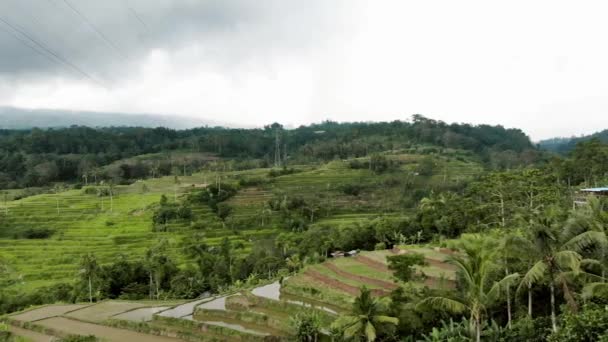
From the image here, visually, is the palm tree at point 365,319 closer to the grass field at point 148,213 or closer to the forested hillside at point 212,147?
the grass field at point 148,213

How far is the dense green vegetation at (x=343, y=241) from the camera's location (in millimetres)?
16469

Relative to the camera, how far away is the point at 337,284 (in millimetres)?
26281

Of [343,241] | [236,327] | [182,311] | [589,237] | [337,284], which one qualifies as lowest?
[182,311]

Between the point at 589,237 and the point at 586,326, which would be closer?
the point at 586,326

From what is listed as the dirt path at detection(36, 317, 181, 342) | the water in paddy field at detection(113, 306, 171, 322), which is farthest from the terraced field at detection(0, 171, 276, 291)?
the water in paddy field at detection(113, 306, 171, 322)

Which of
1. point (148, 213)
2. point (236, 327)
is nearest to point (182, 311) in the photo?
point (236, 327)

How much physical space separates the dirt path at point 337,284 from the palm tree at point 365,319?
5440 millimetres

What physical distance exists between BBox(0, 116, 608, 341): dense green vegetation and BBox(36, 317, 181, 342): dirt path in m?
0.90

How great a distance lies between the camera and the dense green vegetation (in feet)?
54.0

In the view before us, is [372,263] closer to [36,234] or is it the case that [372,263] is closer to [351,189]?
[351,189]

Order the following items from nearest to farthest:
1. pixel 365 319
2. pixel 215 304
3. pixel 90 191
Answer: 1. pixel 365 319
2. pixel 215 304
3. pixel 90 191

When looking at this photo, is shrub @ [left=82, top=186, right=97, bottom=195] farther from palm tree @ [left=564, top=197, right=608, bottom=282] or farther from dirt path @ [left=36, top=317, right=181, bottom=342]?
palm tree @ [left=564, top=197, right=608, bottom=282]

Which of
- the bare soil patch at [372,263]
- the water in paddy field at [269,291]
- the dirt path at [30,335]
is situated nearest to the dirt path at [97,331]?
the dirt path at [30,335]

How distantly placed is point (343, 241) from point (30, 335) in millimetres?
22353
